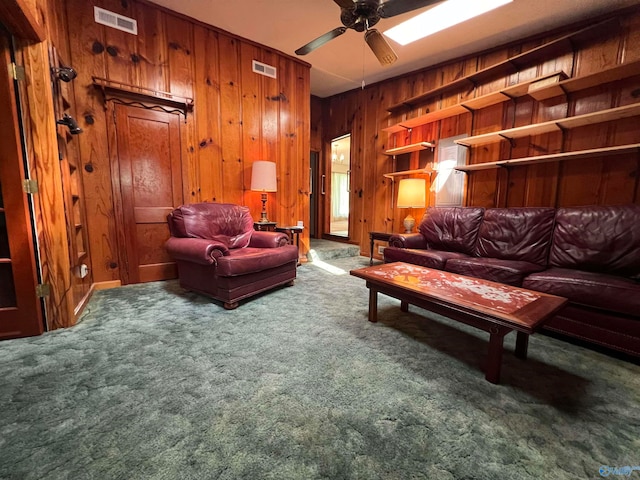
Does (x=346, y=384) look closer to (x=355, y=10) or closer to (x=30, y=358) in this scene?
(x=30, y=358)

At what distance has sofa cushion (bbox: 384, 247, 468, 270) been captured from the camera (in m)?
2.67

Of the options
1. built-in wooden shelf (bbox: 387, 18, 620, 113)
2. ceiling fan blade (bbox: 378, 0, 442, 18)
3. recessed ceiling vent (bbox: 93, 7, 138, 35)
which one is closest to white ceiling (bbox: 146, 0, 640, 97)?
built-in wooden shelf (bbox: 387, 18, 620, 113)

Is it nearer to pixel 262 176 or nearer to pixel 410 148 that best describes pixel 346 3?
pixel 262 176

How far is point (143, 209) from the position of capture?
9.84 feet

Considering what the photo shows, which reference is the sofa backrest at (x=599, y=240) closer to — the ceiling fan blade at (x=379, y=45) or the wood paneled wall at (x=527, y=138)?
the wood paneled wall at (x=527, y=138)

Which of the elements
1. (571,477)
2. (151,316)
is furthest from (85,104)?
(571,477)

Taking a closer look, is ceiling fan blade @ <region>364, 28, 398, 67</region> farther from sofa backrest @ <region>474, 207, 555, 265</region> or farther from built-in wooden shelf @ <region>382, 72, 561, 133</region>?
sofa backrest @ <region>474, 207, 555, 265</region>

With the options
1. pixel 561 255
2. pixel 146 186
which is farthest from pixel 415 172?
pixel 146 186

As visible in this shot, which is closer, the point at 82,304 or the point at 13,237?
the point at 13,237

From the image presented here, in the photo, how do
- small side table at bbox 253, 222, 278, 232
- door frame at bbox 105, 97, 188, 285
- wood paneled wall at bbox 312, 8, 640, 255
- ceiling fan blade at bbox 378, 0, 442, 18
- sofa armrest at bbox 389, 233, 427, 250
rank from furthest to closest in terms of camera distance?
small side table at bbox 253, 222, 278, 232
sofa armrest at bbox 389, 233, 427, 250
door frame at bbox 105, 97, 188, 285
wood paneled wall at bbox 312, 8, 640, 255
ceiling fan blade at bbox 378, 0, 442, 18

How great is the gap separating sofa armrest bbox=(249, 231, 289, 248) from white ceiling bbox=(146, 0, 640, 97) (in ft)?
7.82

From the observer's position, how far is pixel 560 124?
103 inches

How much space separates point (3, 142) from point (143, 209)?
135cm

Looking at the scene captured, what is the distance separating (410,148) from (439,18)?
1.49 m
